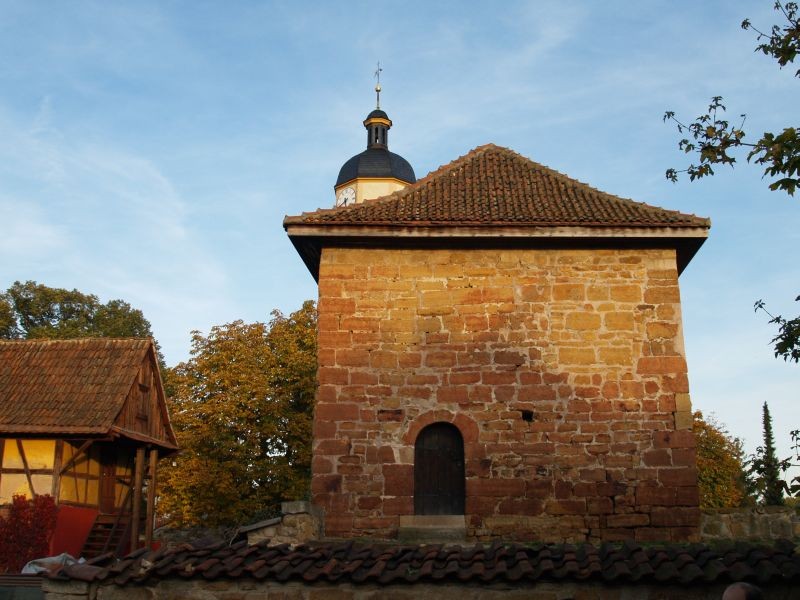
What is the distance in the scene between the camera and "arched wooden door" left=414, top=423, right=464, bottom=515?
1209cm

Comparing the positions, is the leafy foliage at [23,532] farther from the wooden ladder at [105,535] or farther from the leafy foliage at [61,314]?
the leafy foliage at [61,314]

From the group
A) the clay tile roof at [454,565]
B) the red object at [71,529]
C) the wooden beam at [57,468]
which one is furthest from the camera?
the wooden beam at [57,468]

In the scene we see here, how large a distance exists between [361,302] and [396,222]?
1.28 meters

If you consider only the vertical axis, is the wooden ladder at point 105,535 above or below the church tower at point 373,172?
→ below

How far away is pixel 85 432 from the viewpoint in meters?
18.3

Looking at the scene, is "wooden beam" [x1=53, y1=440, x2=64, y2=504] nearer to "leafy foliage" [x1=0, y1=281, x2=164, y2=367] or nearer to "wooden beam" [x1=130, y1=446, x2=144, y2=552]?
"wooden beam" [x1=130, y1=446, x2=144, y2=552]

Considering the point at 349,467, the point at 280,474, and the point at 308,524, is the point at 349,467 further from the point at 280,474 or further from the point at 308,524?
the point at 280,474

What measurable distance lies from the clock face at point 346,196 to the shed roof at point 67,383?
12341mm

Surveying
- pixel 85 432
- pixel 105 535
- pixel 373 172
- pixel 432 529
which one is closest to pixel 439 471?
pixel 432 529

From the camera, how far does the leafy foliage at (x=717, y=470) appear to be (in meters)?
33.7

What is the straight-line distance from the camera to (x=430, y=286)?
12711mm

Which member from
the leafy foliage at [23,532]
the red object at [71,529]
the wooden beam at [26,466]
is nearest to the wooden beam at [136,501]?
the red object at [71,529]

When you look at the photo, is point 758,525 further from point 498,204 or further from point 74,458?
point 74,458

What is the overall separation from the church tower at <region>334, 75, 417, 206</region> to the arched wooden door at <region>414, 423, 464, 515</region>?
773 inches
